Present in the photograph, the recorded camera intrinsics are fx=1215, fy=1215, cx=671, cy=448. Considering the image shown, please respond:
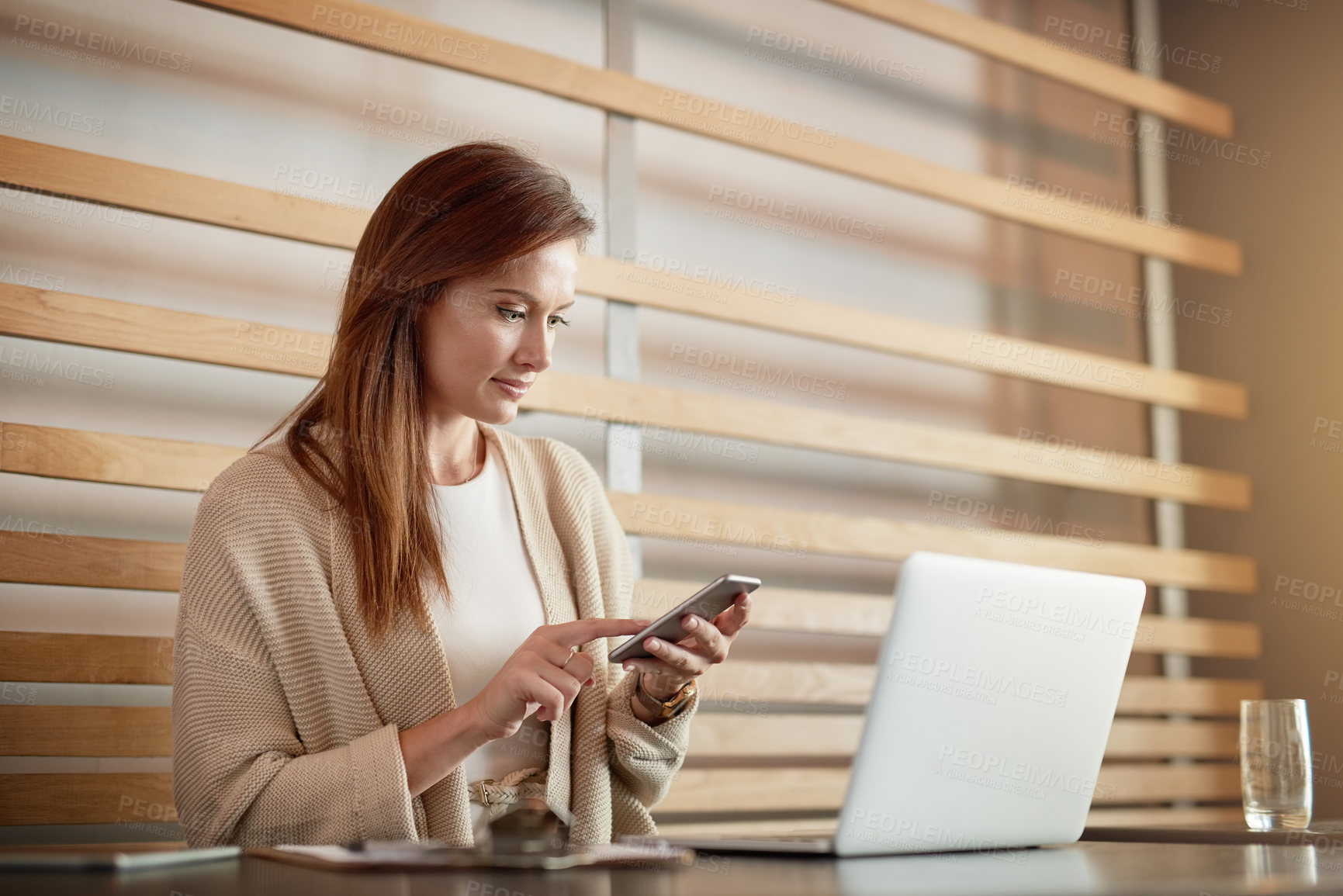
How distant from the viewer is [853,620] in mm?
2320

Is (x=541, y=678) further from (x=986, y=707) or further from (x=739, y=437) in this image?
(x=739, y=437)

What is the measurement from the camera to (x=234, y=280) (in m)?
1.89

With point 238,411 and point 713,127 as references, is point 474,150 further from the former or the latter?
point 713,127

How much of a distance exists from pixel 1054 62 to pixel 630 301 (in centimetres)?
131

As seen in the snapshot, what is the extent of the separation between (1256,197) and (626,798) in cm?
231

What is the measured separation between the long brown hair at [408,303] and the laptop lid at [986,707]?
68 cm

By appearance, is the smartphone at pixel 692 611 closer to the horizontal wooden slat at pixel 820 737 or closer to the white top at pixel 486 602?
the white top at pixel 486 602

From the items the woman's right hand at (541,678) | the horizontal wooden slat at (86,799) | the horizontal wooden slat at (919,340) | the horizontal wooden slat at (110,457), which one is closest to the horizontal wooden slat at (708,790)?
the horizontal wooden slat at (86,799)

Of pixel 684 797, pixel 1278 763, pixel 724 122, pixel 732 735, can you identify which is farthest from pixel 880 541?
pixel 1278 763

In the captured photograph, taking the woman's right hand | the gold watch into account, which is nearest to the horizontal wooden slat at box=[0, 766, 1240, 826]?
the gold watch

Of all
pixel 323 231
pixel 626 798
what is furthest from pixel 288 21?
pixel 626 798

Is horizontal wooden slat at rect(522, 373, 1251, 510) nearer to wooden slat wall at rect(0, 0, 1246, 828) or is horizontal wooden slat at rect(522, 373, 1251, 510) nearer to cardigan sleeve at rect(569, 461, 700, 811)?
wooden slat wall at rect(0, 0, 1246, 828)

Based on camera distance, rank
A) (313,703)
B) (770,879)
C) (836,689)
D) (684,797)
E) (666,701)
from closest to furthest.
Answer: (770,879), (313,703), (666,701), (684,797), (836,689)

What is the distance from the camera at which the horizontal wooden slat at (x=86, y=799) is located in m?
1.52
